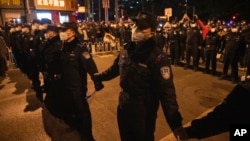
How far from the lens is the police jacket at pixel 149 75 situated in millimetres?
3207

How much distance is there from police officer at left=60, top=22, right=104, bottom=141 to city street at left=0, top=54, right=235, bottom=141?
0.64 m

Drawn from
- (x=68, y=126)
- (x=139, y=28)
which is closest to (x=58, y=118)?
(x=68, y=126)

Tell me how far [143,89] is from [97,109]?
152 inches

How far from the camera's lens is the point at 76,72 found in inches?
189

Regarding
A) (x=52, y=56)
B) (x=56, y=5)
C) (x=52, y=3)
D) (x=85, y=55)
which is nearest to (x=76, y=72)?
(x=85, y=55)

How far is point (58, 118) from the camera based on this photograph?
6238 millimetres

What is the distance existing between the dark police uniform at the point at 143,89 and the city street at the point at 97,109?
73.9 inches

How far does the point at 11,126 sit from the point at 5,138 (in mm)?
631

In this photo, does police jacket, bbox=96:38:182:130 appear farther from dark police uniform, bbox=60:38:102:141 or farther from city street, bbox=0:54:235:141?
city street, bbox=0:54:235:141

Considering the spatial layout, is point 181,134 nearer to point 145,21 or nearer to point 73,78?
point 145,21

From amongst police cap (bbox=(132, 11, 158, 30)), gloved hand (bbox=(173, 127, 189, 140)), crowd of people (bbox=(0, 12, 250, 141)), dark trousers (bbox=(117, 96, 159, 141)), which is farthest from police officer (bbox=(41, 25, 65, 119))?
gloved hand (bbox=(173, 127, 189, 140))

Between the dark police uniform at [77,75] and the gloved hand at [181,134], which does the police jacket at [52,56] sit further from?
the gloved hand at [181,134]

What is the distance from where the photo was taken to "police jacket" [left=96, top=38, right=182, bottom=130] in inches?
126

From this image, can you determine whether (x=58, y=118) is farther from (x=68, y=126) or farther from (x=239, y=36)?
(x=239, y=36)
